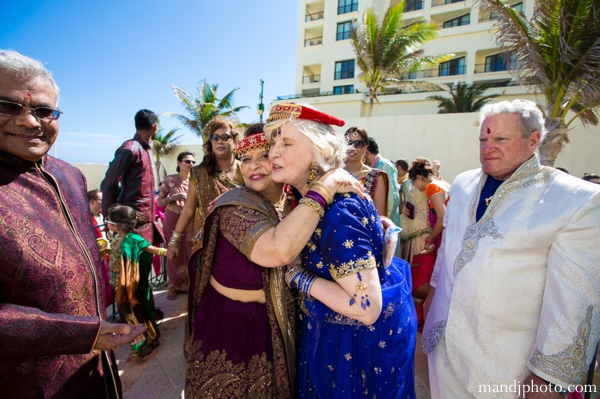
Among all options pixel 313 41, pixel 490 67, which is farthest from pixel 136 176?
pixel 313 41

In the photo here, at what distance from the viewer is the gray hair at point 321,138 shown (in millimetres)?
1587

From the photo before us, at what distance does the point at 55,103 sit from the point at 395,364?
1.94m

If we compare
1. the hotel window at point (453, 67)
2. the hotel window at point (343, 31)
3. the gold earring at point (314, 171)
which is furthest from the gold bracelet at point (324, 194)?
the hotel window at point (343, 31)

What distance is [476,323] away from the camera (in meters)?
1.69

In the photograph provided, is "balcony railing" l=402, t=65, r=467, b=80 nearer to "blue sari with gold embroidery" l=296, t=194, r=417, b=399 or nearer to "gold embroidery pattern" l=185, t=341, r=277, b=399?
"blue sari with gold embroidery" l=296, t=194, r=417, b=399

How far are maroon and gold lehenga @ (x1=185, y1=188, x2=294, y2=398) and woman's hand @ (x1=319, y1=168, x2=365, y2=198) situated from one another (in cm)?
34

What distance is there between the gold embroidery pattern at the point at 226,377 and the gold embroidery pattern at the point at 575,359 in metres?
1.35

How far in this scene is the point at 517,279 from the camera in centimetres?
160

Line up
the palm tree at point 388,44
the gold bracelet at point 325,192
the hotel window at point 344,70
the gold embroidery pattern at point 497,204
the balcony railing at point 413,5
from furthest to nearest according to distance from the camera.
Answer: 1. the hotel window at point 344,70
2. the balcony railing at point 413,5
3. the palm tree at point 388,44
4. the gold embroidery pattern at point 497,204
5. the gold bracelet at point 325,192

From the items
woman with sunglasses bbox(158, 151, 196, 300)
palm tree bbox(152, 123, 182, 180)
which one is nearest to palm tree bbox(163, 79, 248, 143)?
palm tree bbox(152, 123, 182, 180)

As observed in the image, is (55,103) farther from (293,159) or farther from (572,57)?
(572,57)

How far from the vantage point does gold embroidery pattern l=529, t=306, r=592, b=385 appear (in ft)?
4.69

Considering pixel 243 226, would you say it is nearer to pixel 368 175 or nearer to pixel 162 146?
pixel 368 175

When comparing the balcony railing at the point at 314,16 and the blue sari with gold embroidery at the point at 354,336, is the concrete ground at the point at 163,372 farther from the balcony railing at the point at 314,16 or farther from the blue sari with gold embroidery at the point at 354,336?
the balcony railing at the point at 314,16
